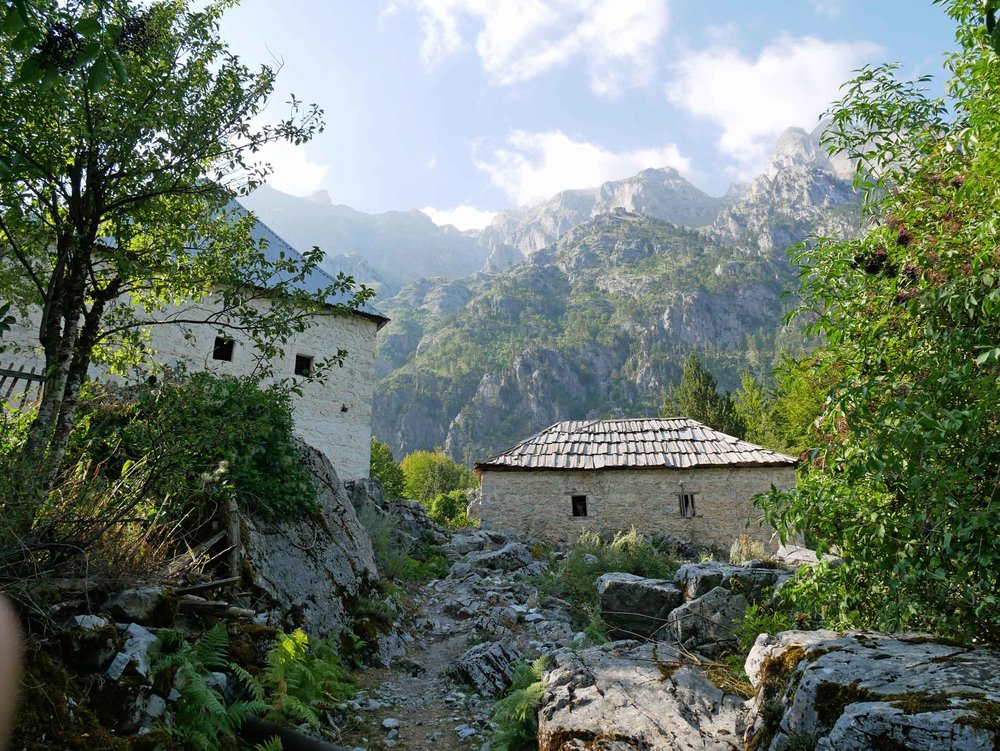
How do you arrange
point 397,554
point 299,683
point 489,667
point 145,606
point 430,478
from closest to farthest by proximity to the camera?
point 145,606 < point 299,683 < point 489,667 < point 397,554 < point 430,478

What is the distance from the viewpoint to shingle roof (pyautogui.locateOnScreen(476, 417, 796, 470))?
56.9 feet

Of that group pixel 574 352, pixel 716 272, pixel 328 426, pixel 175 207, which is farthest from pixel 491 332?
pixel 175 207

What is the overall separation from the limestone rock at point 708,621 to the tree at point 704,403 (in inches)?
1162

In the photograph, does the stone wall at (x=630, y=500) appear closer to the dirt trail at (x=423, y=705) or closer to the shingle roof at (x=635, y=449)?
the shingle roof at (x=635, y=449)

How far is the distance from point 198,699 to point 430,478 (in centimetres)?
4390

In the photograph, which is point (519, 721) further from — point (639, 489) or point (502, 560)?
point (639, 489)

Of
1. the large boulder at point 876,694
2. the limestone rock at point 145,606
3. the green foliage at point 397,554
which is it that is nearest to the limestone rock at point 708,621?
the large boulder at point 876,694

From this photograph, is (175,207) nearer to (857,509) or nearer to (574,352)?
(857,509)

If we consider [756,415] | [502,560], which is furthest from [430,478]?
[502,560]

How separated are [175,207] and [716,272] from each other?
12987 cm

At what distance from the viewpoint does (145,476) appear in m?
4.89

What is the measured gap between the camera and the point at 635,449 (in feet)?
60.8

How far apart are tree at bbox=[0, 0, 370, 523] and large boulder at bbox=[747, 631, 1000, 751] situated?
4946 millimetres

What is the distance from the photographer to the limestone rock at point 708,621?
6090 millimetres
